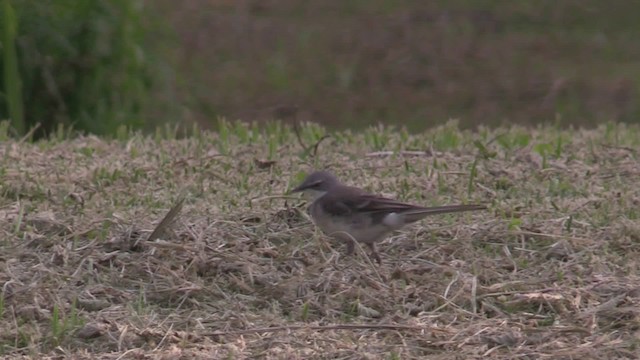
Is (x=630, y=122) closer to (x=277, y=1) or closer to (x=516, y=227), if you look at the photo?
(x=277, y=1)

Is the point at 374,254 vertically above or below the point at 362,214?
below

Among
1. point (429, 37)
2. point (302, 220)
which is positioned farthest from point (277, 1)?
point (302, 220)

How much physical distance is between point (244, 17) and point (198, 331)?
11741 millimetres

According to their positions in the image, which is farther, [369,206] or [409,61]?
[409,61]

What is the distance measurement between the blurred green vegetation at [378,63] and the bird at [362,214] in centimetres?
469

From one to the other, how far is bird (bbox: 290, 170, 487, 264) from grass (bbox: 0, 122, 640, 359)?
0.32 ft

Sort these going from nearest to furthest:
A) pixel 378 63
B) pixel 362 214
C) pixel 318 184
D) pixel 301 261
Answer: pixel 301 261 → pixel 362 214 → pixel 318 184 → pixel 378 63

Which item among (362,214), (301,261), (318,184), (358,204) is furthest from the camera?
(318,184)

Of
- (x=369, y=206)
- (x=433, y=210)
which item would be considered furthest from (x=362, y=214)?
(x=433, y=210)

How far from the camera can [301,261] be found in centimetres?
596

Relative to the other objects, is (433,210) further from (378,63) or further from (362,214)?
(378,63)

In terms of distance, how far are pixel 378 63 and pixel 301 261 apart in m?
9.66

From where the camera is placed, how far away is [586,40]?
15.8 m

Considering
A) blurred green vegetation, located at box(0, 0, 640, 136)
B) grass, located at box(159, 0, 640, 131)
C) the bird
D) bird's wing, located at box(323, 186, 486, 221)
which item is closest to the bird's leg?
the bird
